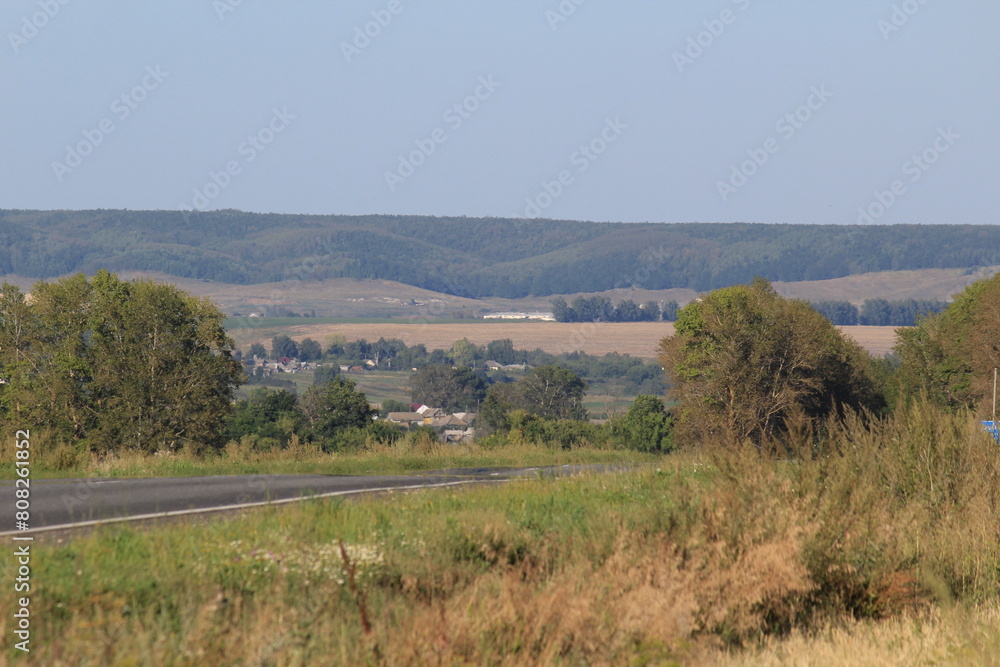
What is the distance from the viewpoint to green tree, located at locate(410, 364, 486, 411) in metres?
141

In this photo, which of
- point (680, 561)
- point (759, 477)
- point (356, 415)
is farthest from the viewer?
point (356, 415)

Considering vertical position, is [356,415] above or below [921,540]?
below

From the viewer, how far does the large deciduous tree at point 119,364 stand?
40875 millimetres

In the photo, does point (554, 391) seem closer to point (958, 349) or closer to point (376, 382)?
point (958, 349)

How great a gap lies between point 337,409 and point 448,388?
72.8m

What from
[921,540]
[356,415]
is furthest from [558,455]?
[356,415]

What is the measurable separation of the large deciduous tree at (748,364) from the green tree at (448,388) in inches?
3037

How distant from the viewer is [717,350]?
6200 cm

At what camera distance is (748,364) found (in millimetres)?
61125

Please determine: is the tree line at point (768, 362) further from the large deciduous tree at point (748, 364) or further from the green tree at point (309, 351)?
the green tree at point (309, 351)

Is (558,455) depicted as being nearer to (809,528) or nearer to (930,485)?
(930,485)

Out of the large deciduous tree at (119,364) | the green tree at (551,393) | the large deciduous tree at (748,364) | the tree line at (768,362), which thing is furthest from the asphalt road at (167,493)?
the green tree at (551,393)

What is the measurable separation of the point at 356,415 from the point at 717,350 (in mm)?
24389

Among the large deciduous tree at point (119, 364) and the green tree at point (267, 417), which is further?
the green tree at point (267, 417)
